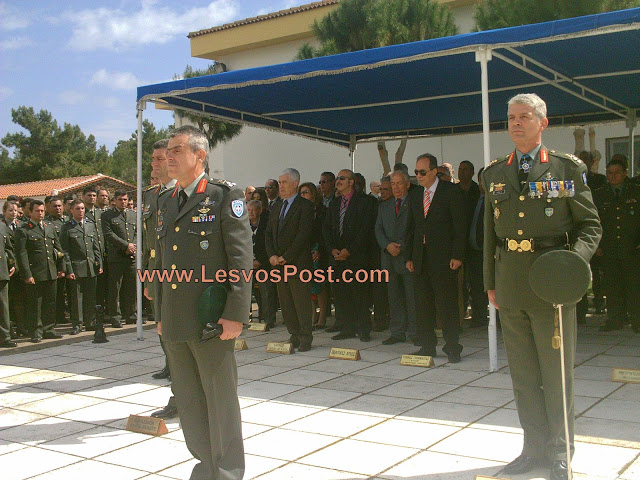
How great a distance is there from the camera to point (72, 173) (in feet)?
185

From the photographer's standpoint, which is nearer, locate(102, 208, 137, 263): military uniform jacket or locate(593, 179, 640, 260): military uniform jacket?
locate(593, 179, 640, 260): military uniform jacket

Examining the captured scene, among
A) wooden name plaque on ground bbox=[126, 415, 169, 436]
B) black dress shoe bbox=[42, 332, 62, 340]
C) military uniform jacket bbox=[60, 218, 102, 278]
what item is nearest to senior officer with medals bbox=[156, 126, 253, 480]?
wooden name plaque on ground bbox=[126, 415, 169, 436]

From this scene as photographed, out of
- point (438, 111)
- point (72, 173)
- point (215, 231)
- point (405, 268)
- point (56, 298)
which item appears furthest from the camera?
point (72, 173)

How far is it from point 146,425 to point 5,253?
4613 mm

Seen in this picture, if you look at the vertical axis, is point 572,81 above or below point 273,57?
below

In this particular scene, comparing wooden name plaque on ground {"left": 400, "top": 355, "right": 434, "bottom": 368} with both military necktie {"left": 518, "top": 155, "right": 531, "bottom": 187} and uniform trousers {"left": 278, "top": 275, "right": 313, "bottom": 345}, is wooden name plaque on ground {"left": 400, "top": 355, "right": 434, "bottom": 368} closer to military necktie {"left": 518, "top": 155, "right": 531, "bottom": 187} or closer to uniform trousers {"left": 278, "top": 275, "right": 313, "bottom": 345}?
uniform trousers {"left": 278, "top": 275, "right": 313, "bottom": 345}

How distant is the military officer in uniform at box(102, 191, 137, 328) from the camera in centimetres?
973

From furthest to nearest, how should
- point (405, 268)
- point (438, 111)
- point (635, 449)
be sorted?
point (438, 111) < point (405, 268) < point (635, 449)

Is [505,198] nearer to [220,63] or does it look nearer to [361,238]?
[361,238]

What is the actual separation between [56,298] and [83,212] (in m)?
1.28

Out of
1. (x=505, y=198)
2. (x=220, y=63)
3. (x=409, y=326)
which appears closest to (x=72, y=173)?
(x=220, y=63)

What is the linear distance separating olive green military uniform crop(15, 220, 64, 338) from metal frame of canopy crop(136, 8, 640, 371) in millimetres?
1358

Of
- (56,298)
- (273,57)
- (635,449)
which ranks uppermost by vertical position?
(273,57)

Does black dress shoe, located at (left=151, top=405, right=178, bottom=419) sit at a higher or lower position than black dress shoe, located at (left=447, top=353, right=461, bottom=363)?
lower
